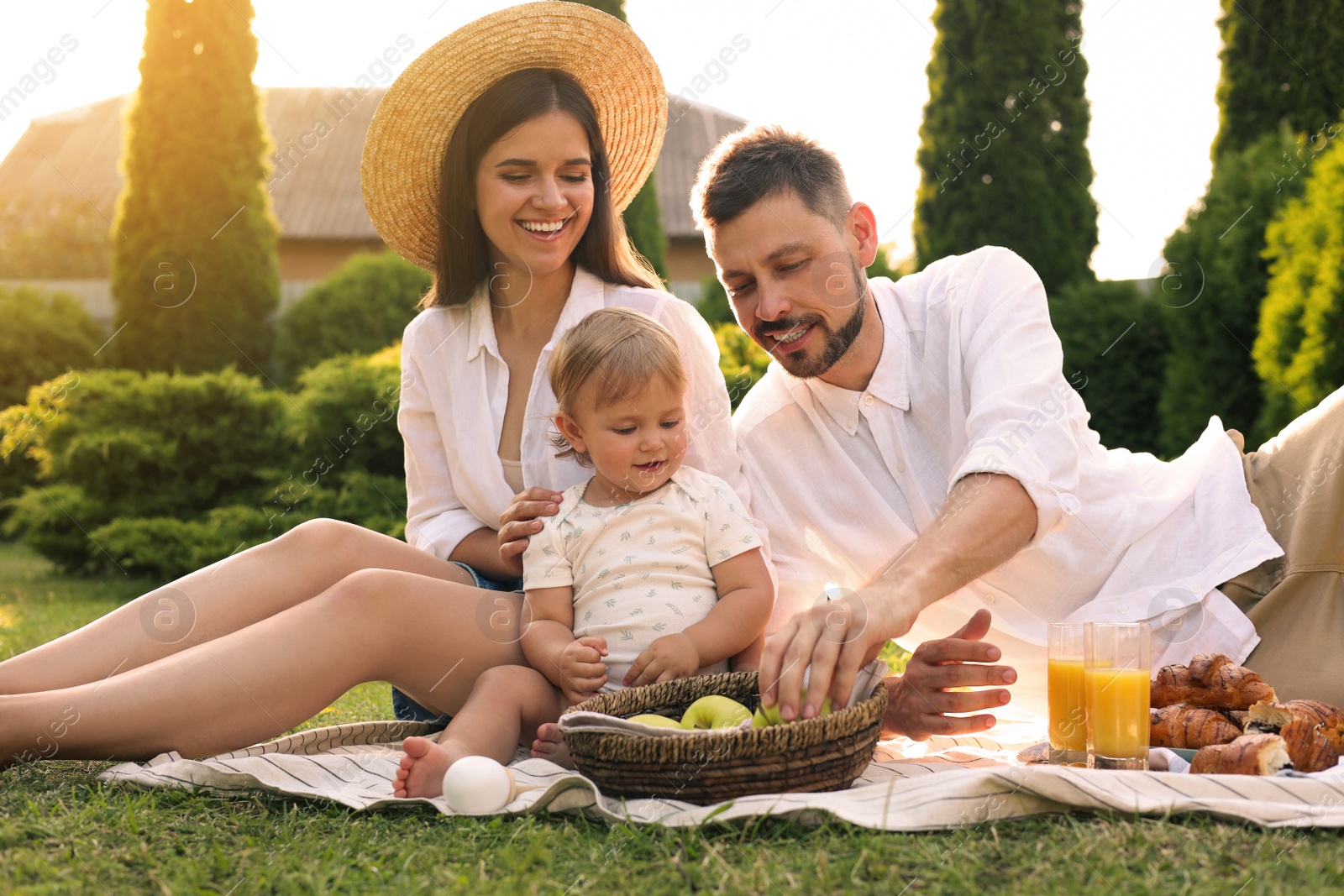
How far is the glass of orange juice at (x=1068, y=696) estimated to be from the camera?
2.21m

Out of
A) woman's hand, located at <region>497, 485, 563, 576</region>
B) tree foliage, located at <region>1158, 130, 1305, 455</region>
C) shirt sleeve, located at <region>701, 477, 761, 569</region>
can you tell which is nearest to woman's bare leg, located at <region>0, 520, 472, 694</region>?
woman's hand, located at <region>497, 485, 563, 576</region>

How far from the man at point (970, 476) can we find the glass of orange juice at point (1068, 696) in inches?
4.5

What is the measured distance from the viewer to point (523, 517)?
8.89 feet

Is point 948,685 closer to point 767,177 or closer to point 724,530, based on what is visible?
point 724,530

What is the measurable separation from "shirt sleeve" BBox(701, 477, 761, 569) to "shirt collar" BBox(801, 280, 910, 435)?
0.46 metres

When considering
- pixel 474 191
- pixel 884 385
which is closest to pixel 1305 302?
pixel 884 385

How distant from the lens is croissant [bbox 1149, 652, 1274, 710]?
2.24 m

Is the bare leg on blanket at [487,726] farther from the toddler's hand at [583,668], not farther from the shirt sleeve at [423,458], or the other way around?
the shirt sleeve at [423,458]

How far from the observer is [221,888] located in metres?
1.77

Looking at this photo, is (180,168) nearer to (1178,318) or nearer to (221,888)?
(1178,318)

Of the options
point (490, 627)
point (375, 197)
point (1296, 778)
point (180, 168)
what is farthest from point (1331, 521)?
point (180, 168)

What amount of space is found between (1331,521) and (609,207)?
1.93m

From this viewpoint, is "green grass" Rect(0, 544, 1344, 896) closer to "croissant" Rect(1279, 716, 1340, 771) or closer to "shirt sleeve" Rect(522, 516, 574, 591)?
"croissant" Rect(1279, 716, 1340, 771)

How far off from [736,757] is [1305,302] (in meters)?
4.81
